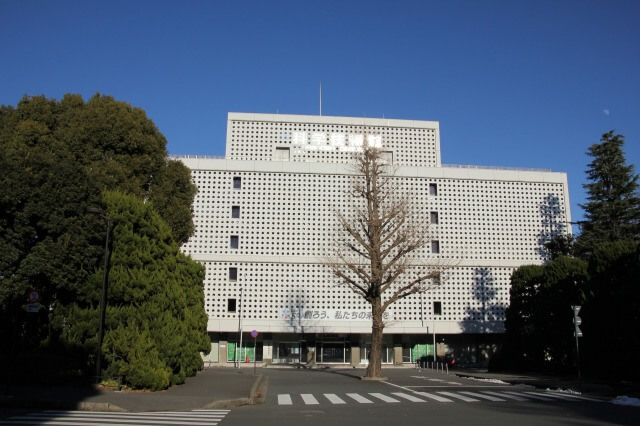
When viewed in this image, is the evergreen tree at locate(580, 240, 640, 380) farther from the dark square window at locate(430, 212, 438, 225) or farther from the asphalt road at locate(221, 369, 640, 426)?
the dark square window at locate(430, 212, 438, 225)

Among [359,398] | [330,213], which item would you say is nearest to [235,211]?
[330,213]

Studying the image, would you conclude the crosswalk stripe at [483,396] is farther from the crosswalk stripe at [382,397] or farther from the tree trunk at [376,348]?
the tree trunk at [376,348]

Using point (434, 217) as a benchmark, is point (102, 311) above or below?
below

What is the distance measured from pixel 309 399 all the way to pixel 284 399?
2.90 feet

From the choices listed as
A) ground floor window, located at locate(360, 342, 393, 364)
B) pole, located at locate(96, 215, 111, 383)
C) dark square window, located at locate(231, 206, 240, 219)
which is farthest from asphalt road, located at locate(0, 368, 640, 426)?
ground floor window, located at locate(360, 342, 393, 364)

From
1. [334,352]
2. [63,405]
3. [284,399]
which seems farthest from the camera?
[334,352]

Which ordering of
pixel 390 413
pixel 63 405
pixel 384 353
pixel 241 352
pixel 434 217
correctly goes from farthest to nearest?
pixel 384 353, pixel 434 217, pixel 241 352, pixel 63 405, pixel 390 413

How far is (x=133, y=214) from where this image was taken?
21.4 metres

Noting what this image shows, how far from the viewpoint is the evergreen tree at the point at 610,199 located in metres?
41.0

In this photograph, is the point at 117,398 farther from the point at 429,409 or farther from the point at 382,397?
the point at 429,409

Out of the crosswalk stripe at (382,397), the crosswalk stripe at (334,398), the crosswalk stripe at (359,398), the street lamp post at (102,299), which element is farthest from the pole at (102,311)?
the crosswalk stripe at (382,397)

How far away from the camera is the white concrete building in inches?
1938

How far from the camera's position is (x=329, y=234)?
165ft

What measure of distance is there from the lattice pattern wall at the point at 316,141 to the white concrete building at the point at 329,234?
10cm
